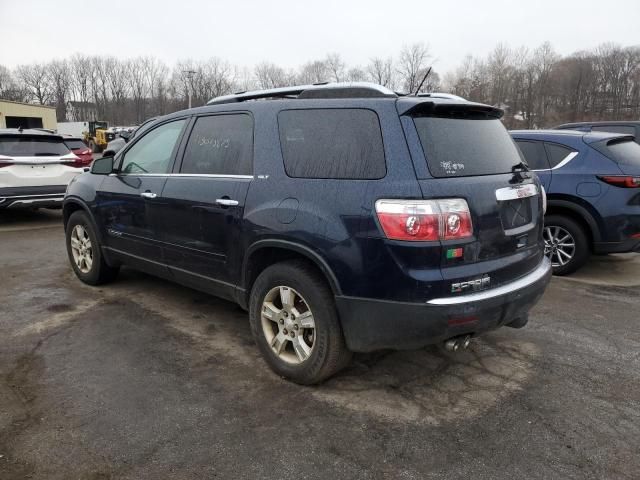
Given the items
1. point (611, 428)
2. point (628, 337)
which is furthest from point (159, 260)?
point (628, 337)

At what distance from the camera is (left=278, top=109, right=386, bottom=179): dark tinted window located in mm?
2838

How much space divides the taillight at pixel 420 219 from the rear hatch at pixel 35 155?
7685mm

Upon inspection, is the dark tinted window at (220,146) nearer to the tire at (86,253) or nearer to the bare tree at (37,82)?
the tire at (86,253)

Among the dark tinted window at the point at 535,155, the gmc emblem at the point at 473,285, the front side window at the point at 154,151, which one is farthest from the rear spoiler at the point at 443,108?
the dark tinted window at the point at 535,155

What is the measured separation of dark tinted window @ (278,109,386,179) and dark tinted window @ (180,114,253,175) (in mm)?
342

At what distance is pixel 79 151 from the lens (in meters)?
11.1

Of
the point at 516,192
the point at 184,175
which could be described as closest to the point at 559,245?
the point at 516,192

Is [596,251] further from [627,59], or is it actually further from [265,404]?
[627,59]

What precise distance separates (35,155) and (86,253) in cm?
424

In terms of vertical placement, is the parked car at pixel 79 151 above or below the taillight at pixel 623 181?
above

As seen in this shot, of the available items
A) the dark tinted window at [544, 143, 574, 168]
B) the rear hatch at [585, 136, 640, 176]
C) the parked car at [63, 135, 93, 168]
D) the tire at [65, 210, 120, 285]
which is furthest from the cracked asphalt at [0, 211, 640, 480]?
the parked car at [63, 135, 93, 168]

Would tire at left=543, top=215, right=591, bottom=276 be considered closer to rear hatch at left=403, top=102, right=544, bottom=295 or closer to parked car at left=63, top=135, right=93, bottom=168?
rear hatch at left=403, top=102, right=544, bottom=295

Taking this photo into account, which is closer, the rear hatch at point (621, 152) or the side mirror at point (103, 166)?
the side mirror at point (103, 166)

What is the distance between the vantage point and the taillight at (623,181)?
208 inches
